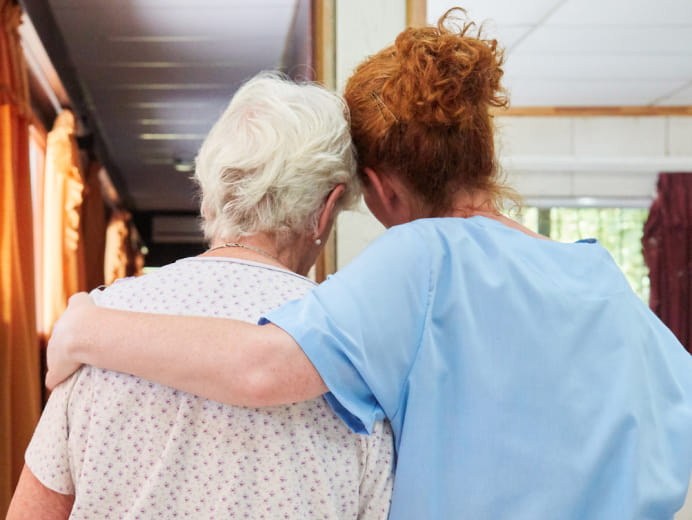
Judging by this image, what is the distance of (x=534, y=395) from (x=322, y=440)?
0.25 m

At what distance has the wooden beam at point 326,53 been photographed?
4.71 feet

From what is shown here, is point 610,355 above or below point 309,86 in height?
below

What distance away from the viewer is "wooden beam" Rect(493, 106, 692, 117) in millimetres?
4008

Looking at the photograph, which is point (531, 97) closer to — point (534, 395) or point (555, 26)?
point (555, 26)

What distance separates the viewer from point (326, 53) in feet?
4.71

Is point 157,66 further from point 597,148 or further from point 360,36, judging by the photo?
point 597,148

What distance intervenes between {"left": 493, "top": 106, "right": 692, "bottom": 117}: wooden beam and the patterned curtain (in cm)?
39

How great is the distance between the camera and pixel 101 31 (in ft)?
6.33

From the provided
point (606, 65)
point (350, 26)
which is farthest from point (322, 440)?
point (606, 65)

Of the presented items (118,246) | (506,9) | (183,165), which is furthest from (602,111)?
(118,246)

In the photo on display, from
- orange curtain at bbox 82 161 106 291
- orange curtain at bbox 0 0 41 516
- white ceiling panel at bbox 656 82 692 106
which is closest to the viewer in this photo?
orange curtain at bbox 0 0 41 516

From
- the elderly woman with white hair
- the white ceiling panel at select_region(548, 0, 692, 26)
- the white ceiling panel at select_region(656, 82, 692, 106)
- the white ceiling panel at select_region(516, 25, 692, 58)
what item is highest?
the white ceiling panel at select_region(548, 0, 692, 26)

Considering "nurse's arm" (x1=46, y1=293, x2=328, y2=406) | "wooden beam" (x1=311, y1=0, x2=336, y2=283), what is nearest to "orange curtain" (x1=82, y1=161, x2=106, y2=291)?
"wooden beam" (x1=311, y1=0, x2=336, y2=283)

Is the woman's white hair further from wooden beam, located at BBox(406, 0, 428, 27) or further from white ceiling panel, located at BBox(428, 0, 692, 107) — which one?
white ceiling panel, located at BBox(428, 0, 692, 107)
